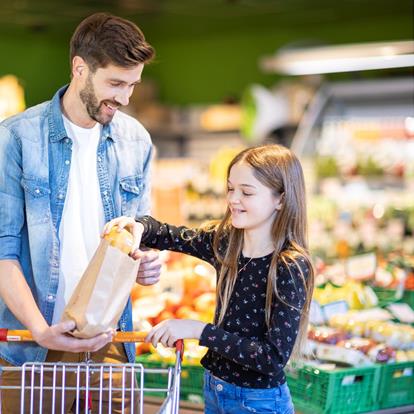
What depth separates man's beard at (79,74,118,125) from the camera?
112 inches

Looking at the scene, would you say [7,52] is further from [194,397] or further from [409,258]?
[194,397]

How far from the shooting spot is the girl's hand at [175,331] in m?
2.68

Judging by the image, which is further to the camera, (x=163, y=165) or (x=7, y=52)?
(x=7, y=52)

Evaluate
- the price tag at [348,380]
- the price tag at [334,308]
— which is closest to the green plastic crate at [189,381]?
the price tag at [348,380]

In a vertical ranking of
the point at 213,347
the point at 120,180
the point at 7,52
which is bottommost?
the point at 213,347

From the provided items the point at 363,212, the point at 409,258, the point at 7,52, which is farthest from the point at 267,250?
the point at 7,52

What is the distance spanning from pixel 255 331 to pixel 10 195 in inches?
33.6

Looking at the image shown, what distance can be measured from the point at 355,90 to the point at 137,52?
4.71 m

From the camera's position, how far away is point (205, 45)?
39.2 feet

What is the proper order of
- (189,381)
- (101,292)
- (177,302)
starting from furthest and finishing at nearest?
(177,302) < (189,381) < (101,292)

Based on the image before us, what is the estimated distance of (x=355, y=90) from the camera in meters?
7.27

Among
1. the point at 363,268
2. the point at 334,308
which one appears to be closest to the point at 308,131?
the point at 363,268

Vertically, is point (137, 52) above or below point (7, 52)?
below

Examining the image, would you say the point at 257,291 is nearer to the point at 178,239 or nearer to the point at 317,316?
the point at 178,239
